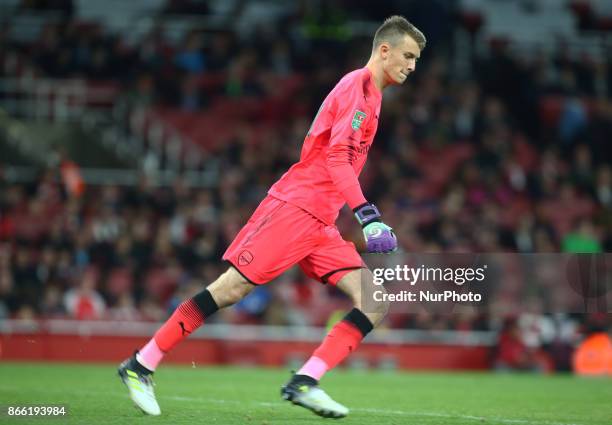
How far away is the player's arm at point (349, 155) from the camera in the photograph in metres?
6.71

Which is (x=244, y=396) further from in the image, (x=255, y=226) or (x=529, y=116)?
(x=529, y=116)

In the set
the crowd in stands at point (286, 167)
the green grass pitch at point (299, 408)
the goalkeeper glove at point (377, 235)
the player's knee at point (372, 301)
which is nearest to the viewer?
the goalkeeper glove at point (377, 235)

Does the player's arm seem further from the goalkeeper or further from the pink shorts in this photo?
the pink shorts

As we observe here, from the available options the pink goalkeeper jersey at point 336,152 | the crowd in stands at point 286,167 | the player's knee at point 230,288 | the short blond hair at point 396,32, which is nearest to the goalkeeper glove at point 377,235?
the pink goalkeeper jersey at point 336,152

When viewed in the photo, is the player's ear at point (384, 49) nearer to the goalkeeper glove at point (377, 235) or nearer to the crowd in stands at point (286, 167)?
the goalkeeper glove at point (377, 235)

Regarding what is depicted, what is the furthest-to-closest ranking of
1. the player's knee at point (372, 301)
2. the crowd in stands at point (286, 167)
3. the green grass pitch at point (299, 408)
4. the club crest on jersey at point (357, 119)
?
the crowd in stands at point (286, 167), the green grass pitch at point (299, 408), the player's knee at point (372, 301), the club crest on jersey at point (357, 119)

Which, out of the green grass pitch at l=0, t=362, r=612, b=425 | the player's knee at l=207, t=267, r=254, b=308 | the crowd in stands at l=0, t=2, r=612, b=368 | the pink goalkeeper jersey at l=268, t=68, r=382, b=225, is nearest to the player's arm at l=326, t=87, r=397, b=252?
the pink goalkeeper jersey at l=268, t=68, r=382, b=225

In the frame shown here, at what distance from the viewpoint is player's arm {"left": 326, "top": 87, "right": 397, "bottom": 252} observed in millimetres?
6711

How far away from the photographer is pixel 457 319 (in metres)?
17.0

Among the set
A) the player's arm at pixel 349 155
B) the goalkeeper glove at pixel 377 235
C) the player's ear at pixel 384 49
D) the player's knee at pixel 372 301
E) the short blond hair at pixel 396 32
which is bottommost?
the player's knee at pixel 372 301

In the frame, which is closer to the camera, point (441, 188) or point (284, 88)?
point (441, 188)

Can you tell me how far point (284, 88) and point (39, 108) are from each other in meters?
4.54

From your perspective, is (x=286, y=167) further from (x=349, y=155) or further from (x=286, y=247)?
(x=349, y=155)

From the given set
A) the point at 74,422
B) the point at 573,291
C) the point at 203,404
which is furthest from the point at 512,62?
the point at 74,422
